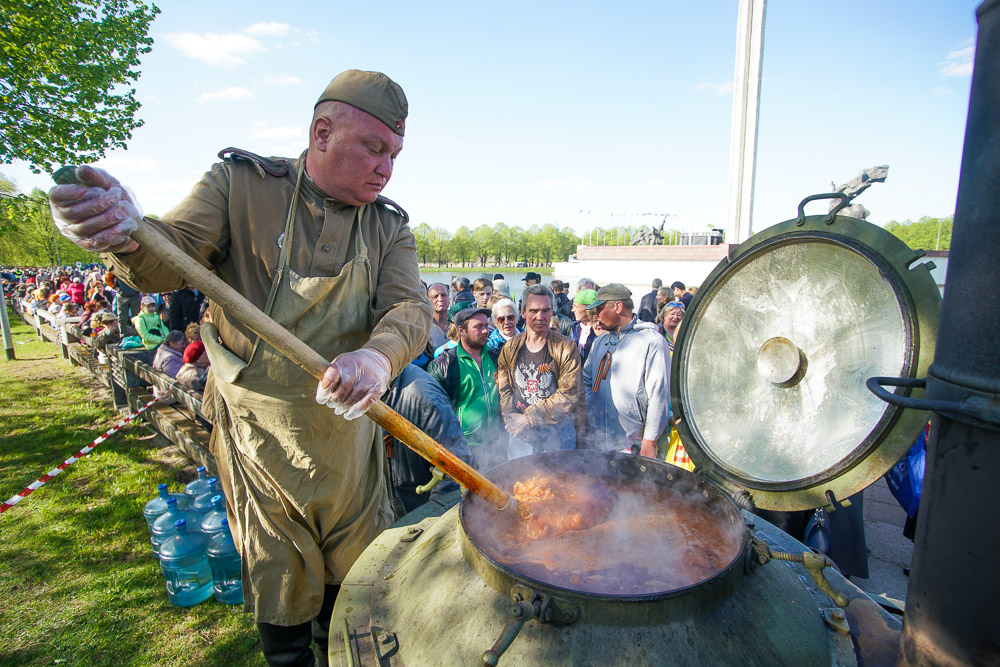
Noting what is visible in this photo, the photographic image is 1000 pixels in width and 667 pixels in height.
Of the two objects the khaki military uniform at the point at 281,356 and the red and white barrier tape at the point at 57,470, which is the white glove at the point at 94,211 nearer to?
the khaki military uniform at the point at 281,356

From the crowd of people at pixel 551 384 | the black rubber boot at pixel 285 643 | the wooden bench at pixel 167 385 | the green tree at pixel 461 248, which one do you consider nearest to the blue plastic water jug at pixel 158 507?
the wooden bench at pixel 167 385

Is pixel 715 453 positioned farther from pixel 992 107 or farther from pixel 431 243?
pixel 431 243

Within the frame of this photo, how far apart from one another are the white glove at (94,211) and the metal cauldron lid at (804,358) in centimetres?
195

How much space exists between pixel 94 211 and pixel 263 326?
1.70 ft

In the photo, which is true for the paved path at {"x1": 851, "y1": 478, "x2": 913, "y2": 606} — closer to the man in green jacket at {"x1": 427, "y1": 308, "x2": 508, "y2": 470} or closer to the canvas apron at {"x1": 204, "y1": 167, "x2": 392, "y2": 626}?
the man in green jacket at {"x1": 427, "y1": 308, "x2": 508, "y2": 470}

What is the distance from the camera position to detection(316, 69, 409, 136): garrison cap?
182 cm

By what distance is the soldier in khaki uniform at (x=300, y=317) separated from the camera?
184 centimetres

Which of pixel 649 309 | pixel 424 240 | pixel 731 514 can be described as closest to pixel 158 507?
pixel 731 514

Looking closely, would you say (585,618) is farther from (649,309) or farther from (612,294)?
(649,309)

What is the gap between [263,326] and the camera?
146 cm

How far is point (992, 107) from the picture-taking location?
79cm

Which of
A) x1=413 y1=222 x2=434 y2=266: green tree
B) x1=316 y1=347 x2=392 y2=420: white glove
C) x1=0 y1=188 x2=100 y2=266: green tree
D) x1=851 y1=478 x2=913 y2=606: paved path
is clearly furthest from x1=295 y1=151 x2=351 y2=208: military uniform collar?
x1=413 y1=222 x2=434 y2=266: green tree

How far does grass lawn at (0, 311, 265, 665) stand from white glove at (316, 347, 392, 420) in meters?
2.50

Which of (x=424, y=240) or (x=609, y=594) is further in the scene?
(x=424, y=240)
